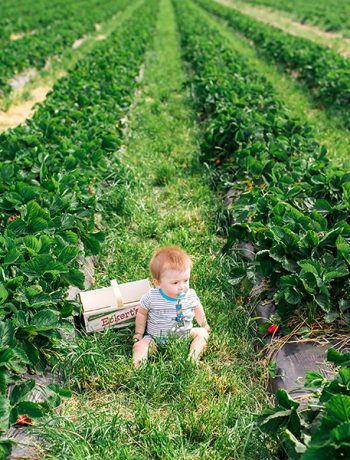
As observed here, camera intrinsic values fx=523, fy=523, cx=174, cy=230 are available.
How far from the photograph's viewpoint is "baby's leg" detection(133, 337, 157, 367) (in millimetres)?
3113

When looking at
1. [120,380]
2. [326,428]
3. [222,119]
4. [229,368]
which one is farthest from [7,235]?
[222,119]

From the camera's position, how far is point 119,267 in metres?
4.23

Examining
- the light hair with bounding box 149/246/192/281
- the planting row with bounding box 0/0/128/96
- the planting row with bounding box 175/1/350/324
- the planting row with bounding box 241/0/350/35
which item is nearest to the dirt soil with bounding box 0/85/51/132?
the planting row with bounding box 0/0/128/96

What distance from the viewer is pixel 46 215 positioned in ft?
11.3

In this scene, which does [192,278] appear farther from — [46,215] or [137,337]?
[46,215]

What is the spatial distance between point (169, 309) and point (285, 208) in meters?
1.08

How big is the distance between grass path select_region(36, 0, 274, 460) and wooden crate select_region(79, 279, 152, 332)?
9 centimetres

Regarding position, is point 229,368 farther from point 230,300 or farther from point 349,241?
point 349,241

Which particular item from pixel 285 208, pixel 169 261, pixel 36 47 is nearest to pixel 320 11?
pixel 36 47

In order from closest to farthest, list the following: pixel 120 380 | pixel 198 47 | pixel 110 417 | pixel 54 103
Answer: pixel 110 417 < pixel 120 380 < pixel 54 103 < pixel 198 47

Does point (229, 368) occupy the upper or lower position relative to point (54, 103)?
lower

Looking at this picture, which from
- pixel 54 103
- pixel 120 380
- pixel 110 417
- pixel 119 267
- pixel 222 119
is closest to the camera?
pixel 110 417

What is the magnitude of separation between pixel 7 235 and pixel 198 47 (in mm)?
10002

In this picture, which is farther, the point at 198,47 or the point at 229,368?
the point at 198,47
